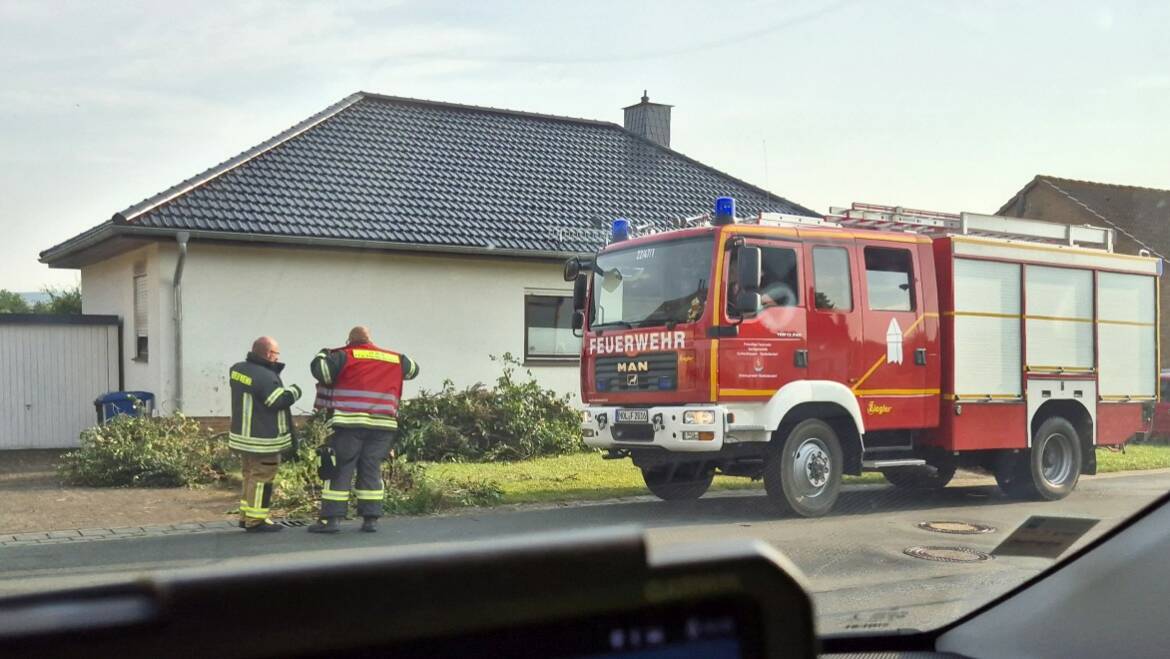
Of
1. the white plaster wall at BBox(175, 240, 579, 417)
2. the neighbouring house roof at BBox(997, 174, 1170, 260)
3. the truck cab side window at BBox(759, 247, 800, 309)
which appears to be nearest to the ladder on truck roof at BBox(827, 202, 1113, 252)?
the truck cab side window at BBox(759, 247, 800, 309)

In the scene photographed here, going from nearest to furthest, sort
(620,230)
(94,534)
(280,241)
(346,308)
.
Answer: (94,534), (620,230), (280,241), (346,308)

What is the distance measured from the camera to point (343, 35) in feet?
7.00

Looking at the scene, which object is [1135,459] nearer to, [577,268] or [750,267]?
[750,267]

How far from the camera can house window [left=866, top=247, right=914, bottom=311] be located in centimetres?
863

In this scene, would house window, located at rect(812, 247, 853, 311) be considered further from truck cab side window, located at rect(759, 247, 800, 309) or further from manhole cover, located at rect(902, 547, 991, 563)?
manhole cover, located at rect(902, 547, 991, 563)

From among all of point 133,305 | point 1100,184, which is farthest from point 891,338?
point 133,305

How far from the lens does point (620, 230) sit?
9.31m

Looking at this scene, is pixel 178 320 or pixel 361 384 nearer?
pixel 361 384

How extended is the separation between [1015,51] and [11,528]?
4.69 m

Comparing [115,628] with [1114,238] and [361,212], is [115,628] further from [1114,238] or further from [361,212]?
[361,212]

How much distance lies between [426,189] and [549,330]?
334 cm

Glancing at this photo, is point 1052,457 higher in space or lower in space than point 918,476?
higher

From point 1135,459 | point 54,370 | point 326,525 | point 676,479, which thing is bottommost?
point 326,525

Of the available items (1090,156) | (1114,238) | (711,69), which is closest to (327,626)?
(711,69)
